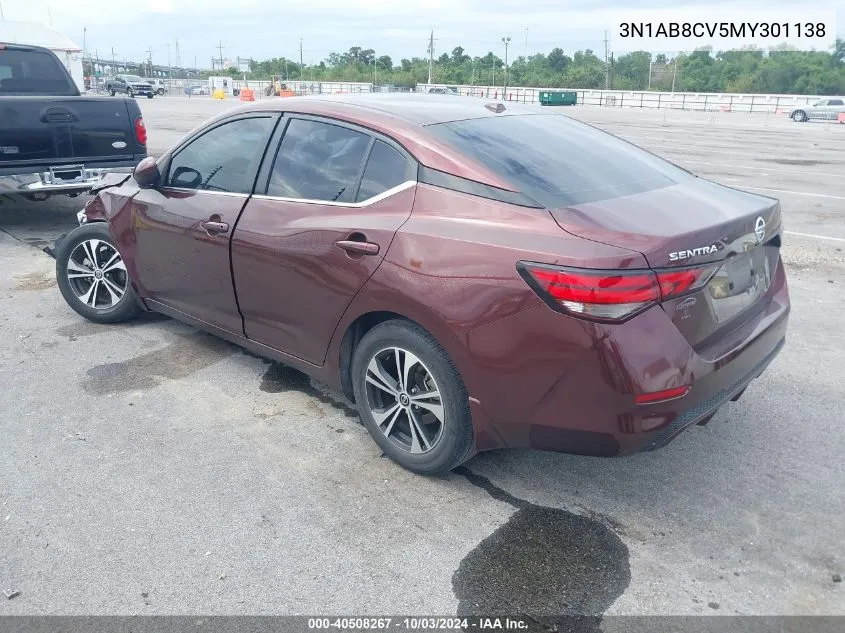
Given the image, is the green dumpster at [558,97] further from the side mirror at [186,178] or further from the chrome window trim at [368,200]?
the chrome window trim at [368,200]

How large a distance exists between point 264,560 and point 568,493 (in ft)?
4.42

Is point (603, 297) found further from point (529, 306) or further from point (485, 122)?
point (485, 122)

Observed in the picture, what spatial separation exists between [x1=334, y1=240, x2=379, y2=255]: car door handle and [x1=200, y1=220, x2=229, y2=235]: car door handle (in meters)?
0.90

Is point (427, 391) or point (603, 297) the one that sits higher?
point (603, 297)

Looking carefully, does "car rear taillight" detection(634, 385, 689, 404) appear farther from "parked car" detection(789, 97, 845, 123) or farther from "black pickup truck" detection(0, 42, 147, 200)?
"parked car" detection(789, 97, 845, 123)

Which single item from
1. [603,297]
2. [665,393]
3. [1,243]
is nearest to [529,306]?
[603,297]

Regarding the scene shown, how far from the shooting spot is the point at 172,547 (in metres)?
2.92

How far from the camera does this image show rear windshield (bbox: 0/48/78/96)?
8.74 metres

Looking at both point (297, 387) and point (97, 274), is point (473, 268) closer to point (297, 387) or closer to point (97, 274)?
point (297, 387)

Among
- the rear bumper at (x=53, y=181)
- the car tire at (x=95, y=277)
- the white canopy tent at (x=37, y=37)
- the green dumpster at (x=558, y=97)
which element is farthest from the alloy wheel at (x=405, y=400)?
the green dumpster at (x=558, y=97)

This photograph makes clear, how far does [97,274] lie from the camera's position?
5.23 metres

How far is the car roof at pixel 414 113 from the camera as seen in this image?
3.21 meters

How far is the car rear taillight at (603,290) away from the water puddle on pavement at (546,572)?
37.0 inches

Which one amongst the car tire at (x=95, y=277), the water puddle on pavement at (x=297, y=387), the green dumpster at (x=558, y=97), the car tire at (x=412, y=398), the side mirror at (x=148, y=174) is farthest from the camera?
the green dumpster at (x=558, y=97)
